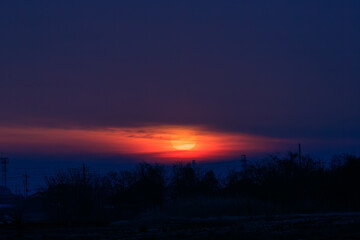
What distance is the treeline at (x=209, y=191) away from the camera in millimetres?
39812

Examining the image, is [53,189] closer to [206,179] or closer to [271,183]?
[206,179]

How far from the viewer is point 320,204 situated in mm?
40969

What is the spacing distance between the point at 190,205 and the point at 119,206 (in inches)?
417

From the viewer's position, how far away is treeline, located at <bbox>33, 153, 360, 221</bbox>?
3981 centimetres

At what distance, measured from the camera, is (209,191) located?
54531 mm

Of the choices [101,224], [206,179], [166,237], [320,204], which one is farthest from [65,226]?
[206,179]

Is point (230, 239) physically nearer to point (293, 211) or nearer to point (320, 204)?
point (293, 211)

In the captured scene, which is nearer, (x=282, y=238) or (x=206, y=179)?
(x=282, y=238)

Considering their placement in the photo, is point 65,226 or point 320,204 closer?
point 65,226

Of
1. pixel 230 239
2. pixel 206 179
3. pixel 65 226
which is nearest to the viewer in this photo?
pixel 230 239

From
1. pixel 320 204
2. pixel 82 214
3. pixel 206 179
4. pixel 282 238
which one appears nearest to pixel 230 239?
pixel 282 238

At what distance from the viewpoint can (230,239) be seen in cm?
1861

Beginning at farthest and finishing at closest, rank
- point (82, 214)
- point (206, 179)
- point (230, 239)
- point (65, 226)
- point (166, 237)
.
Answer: point (206, 179), point (82, 214), point (65, 226), point (166, 237), point (230, 239)

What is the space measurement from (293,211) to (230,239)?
812 inches
